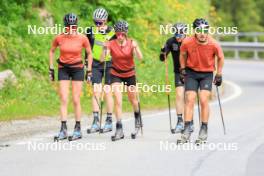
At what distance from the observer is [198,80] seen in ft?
41.0

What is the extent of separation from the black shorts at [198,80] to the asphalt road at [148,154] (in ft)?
2.93

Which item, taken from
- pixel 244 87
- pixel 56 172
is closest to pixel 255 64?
pixel 244 87

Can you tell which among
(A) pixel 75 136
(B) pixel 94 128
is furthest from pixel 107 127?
(A) pixel 75 136

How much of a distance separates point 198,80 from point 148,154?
70.8 inches

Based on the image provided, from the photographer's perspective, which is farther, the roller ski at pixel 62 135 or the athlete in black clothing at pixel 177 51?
the athlete in black clothing at pixel 177 51

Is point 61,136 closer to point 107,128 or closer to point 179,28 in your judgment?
point 107,128

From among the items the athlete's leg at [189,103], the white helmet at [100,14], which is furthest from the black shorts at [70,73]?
the athlete's leg at [189,103]

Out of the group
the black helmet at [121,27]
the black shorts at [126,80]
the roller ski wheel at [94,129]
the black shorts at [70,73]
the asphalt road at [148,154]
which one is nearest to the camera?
the asphalt road at [148,154]

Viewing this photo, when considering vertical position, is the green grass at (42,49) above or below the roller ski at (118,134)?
above

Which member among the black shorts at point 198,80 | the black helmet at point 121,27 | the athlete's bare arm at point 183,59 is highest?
the black helmet at point 121,27

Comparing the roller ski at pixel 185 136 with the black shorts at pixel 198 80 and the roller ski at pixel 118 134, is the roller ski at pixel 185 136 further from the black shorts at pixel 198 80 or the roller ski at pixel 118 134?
the roller ski at pixel 118 134

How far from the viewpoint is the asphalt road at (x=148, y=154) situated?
32.5 ft

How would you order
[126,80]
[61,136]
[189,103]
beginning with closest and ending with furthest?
1. [189,103]
2. [61,136]
3. [126,80]

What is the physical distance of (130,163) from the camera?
10523mm
